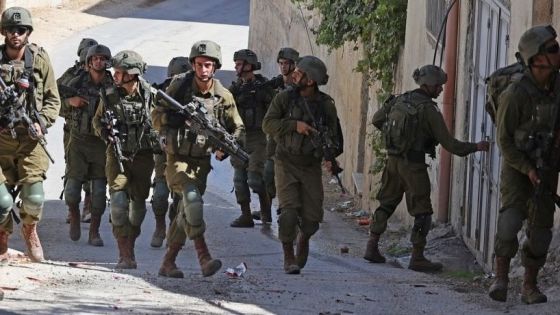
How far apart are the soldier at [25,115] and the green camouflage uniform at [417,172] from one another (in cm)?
279

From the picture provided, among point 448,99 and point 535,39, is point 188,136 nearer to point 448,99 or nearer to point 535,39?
point 535,39

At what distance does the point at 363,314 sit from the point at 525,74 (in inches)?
71.8

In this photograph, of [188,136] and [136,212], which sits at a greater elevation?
[188,136]

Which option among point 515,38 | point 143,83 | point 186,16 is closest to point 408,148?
point 515,38

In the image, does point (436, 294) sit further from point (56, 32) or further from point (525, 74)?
point (56, 32)

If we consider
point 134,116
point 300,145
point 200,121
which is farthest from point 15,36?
point 300,145

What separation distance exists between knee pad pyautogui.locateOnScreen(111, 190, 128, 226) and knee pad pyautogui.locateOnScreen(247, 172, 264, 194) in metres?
3.51

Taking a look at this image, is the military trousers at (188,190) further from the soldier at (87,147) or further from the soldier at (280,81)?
the soldier at (280,81)

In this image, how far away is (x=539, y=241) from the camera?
366 inches

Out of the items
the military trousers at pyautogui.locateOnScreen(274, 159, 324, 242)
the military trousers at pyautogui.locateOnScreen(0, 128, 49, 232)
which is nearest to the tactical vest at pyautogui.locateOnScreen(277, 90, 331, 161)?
the military trousers at pyautogui.locateOnScreen(274, 159, 324, 242)

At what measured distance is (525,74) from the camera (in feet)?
30.1

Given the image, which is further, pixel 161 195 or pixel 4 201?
pixel 161 195

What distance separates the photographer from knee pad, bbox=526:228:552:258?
929 centimetres

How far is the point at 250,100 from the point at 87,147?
1.86 m
